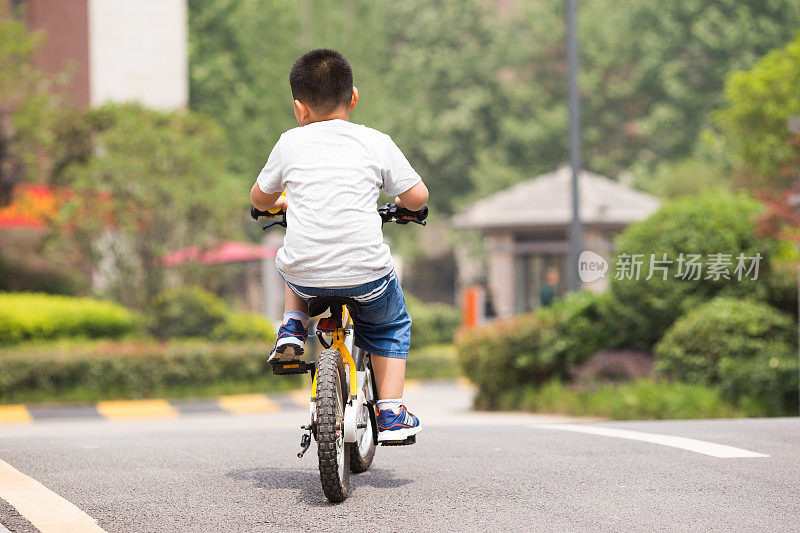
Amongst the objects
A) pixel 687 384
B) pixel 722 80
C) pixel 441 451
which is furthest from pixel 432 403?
pixel 722 80

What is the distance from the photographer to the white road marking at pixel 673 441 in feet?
19.5

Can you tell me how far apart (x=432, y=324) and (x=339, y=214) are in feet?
65.8

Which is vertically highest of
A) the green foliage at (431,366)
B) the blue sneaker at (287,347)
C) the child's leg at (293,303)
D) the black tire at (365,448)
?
the child's leg at (293,303)

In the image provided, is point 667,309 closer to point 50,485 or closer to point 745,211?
point 745,211

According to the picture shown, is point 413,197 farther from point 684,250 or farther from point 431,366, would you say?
point 431,366

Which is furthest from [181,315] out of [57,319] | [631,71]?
[631,71]

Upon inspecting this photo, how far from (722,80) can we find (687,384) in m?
31.3

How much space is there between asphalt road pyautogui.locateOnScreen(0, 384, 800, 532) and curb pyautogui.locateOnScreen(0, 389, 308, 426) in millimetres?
7740

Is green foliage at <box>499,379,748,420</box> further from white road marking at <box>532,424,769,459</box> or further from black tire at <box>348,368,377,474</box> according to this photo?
black tire at <box>348,368,377,474</box>

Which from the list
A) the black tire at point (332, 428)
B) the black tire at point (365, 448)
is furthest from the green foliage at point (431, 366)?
the black tire at point (332, 428)

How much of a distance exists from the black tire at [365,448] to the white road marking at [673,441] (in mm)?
1871

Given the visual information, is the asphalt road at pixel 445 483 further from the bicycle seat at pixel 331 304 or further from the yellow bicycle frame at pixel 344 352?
the bicycle seat at pixel 331 304

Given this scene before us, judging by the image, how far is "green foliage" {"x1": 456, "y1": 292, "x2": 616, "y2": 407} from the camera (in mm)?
13016

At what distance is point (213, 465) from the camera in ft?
18.6
